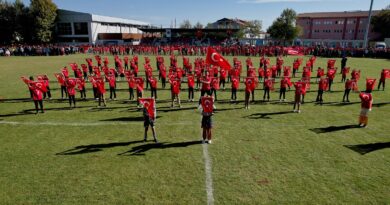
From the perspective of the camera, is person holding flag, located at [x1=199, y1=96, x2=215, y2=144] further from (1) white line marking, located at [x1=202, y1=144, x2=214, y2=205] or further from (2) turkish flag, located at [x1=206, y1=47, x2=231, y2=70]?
(2) turkish flag, located at [x1=206, y1=47, x2=231, y2=70]

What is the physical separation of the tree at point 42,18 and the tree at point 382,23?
8171 cm

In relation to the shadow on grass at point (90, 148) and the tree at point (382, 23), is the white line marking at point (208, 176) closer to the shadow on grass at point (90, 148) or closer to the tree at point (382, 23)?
the shadow on grass at point (90, 148)

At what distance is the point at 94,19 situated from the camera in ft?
→ 254

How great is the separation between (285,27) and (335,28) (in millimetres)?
20824

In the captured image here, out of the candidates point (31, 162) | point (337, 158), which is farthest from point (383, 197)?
point (31, 162)

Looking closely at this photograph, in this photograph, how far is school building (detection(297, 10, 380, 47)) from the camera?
260ft

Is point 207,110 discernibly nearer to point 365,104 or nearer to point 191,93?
point 365,104

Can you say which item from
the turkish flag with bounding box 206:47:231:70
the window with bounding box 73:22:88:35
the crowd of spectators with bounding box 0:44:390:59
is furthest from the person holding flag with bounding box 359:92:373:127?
the window with bounding box 73:22:88:35

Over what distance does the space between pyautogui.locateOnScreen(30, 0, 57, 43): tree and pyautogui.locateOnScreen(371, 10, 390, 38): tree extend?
81.7 metres

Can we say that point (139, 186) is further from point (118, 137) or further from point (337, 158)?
point (337, 158)

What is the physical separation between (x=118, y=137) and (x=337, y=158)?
8047 mm

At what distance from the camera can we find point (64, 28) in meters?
78.5

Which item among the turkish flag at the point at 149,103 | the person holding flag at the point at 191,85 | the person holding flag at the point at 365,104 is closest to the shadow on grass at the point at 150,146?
the turkish flag at the point at 149,103

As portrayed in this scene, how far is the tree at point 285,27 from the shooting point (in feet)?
247
